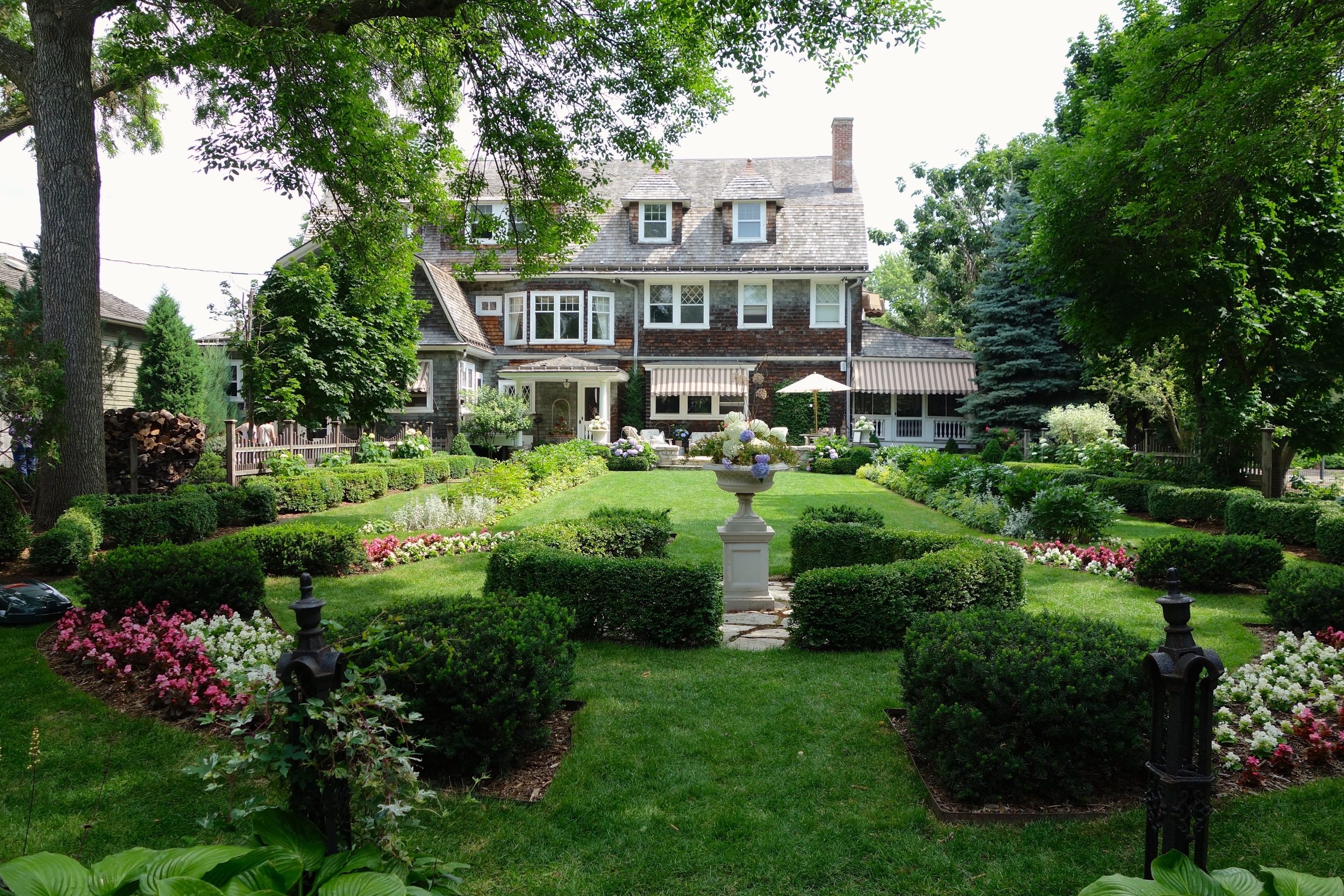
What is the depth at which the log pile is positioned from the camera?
43.5ft

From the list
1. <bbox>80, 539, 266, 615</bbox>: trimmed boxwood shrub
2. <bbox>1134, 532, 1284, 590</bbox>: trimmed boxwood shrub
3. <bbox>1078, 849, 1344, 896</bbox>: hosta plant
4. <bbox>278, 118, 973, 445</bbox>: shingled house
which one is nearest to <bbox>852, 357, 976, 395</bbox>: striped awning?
<bbox>278, 118, 973, 445</bbox>: shingled house

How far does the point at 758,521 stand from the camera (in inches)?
315

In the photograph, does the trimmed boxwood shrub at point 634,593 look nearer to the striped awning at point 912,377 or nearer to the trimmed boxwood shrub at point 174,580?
the trimmed boxwood shrub at point 174,580

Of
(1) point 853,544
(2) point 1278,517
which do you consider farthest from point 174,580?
(2) point 1278,517

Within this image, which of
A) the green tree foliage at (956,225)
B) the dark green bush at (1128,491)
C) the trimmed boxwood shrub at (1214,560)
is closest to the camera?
the trimmed boxwood shrub at (1214,560)

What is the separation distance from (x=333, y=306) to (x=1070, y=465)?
1698cm

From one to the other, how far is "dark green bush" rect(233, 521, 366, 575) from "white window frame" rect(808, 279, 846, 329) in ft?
66.9

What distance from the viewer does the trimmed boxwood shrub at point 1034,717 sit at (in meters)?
3.77

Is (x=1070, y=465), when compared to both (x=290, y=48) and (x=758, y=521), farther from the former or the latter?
(x=290, y=48)

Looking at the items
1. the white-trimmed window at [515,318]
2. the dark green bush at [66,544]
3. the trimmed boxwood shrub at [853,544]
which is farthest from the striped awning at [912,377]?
the dark green bush at [66,544]

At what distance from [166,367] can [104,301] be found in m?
4.56

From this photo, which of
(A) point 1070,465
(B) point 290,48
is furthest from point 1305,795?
(A) point 1070,465

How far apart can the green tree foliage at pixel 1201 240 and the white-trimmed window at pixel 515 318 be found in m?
17.4

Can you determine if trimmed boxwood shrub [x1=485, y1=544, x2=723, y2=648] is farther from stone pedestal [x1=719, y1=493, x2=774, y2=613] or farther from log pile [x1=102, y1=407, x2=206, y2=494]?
log pile [x1=102, y1=407, x2=206, y2=494]
